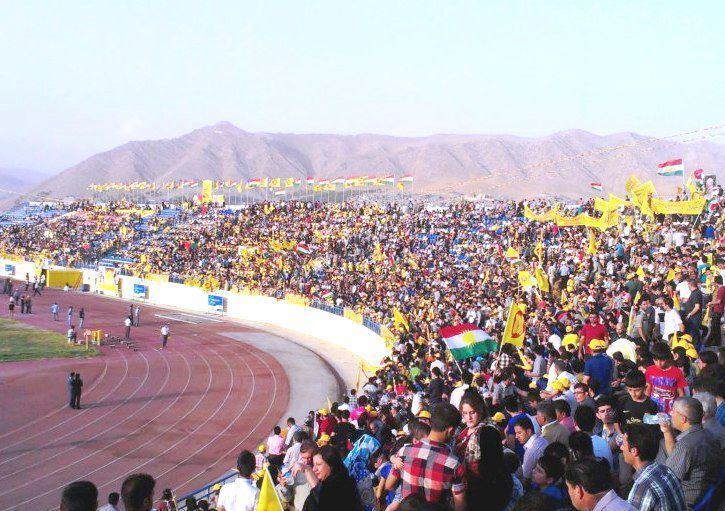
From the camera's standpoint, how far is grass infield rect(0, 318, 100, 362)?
32.1 meters

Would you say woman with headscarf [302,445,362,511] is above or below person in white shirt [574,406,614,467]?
below

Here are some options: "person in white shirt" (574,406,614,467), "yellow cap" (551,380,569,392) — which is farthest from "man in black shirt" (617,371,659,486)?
"yellow cap" (551,380,569,392)

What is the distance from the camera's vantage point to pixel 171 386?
27500mm

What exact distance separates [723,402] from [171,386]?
24.1 metres

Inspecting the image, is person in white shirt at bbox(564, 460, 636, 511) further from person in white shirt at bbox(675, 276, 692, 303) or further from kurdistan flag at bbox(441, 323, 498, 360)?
kurdistan flag at bbox(441, 323, 498, 360)

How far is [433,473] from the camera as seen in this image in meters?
4.77

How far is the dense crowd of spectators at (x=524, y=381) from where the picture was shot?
486 cm

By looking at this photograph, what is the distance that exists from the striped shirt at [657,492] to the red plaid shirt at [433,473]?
3.67ft

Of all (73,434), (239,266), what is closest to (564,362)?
(73,434)

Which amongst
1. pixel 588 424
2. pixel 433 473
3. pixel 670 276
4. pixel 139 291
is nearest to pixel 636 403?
pixel 588 424

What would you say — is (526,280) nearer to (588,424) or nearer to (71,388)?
(71,388)

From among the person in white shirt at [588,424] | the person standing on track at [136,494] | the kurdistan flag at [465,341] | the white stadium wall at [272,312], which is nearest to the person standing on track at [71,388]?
the white stadium wall at [272,312]

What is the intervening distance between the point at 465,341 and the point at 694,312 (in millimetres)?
4737

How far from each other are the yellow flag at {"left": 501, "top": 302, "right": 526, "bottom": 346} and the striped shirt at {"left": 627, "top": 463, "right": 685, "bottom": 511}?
9.11m
